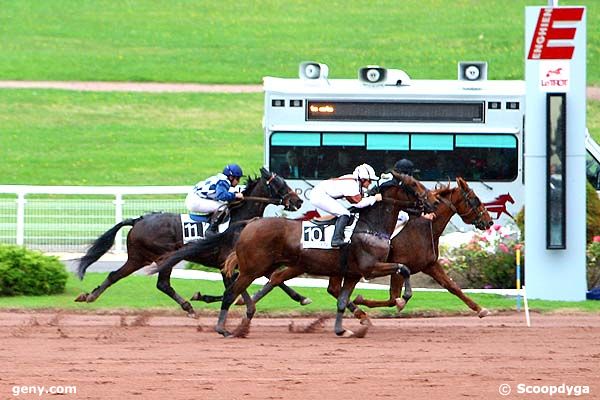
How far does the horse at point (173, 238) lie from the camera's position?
61.2ft

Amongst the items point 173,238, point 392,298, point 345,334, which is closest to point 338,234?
point 345,334

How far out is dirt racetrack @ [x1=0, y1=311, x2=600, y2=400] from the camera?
13539mm

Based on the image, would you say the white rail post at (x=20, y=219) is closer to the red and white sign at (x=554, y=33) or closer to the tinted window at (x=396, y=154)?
the tinted window at (x=396, y=154)

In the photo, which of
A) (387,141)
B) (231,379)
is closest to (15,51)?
(387,141)

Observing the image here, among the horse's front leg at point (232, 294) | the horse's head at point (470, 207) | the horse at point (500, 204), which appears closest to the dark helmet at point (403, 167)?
the horse's head at point (470, 207)

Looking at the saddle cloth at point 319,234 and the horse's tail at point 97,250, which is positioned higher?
the saddle cloth at point 319,234

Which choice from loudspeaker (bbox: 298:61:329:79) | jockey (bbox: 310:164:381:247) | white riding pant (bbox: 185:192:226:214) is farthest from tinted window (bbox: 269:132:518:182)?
jockey (bbox: 310:164:381:247)

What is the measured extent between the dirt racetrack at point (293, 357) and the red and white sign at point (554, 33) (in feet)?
11.3

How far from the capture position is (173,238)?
64.5 feet

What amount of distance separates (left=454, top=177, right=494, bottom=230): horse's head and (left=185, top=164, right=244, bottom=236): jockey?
2.65m

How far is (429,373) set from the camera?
1448 centimetres

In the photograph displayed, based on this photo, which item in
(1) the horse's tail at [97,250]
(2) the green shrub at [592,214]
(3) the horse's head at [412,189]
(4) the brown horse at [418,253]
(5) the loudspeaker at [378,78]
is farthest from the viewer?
(5) the loudspeaker at [378,78]

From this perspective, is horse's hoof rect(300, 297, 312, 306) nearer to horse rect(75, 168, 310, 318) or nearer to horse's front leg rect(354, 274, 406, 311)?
horse rect(75, 168, 310, 318)

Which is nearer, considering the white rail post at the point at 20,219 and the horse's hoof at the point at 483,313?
the horse's hoof at the point at 483,313
